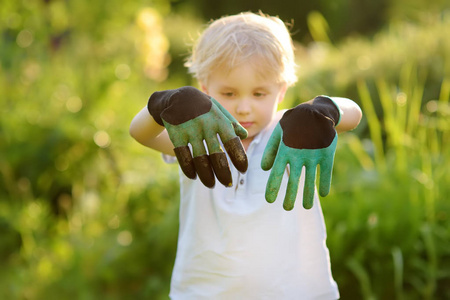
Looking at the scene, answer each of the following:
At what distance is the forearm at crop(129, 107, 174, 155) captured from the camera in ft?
5.20

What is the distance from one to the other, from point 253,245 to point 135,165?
2.49 metres

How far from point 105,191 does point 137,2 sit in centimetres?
146

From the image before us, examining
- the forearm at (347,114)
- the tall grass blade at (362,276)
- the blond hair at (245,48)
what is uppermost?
the blond hair at (245,48)

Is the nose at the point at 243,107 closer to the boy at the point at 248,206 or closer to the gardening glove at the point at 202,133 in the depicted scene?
the boy at the point at 248,206

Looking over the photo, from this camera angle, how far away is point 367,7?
11906 mm

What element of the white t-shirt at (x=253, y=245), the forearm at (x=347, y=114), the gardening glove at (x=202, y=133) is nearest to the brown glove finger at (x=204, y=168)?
the gardening glove at (x=202, y=133)

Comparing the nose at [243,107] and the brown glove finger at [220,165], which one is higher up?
the nose at [243,107]

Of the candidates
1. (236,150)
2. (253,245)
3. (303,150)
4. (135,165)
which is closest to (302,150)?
(303,150)

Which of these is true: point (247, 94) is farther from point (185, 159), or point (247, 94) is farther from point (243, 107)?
point (185, 159)

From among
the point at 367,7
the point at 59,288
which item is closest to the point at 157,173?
the point at 59,288

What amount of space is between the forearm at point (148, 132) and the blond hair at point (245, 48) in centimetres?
22

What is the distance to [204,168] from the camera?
4.65 ft

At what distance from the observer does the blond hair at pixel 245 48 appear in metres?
1.67

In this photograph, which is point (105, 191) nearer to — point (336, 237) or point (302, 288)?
point (336, 237)
